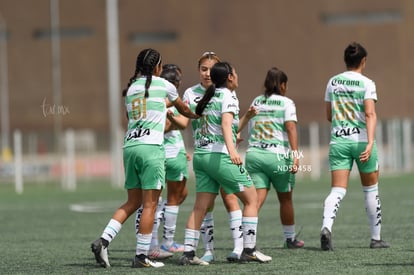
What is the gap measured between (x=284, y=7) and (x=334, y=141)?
148ft

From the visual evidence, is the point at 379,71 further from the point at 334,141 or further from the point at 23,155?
the point at 334,141

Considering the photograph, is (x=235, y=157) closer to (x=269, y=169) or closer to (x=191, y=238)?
(x=191, y=238)

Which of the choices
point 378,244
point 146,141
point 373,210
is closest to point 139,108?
point 146,141

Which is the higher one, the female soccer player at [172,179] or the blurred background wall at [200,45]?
the blurred background wall at [200,45]

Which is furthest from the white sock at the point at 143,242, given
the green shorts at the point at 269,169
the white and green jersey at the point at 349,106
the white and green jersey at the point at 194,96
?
the white and green jersey at the point at 349,106

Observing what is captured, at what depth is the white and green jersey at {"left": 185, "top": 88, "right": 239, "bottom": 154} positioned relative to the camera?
11.1 meters

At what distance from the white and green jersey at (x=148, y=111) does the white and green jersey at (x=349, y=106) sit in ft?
7.61

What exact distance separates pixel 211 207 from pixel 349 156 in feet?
6.22

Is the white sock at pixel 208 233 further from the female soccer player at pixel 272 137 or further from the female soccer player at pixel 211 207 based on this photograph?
the female soccer player at pixel 272 137

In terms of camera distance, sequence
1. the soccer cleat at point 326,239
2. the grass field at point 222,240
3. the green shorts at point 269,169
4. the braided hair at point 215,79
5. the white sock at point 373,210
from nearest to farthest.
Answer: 1. the grass field at point 222,240
2. the braided hair at point 215,79
3. the soccer cleat at point 326,239
4. the white sock at point 373,210
5. the green shorts at point 269,169

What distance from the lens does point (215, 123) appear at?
11.2 metres

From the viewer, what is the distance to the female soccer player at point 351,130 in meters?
12.3

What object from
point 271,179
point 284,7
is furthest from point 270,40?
point 271,179

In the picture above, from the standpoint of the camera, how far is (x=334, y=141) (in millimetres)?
12508
